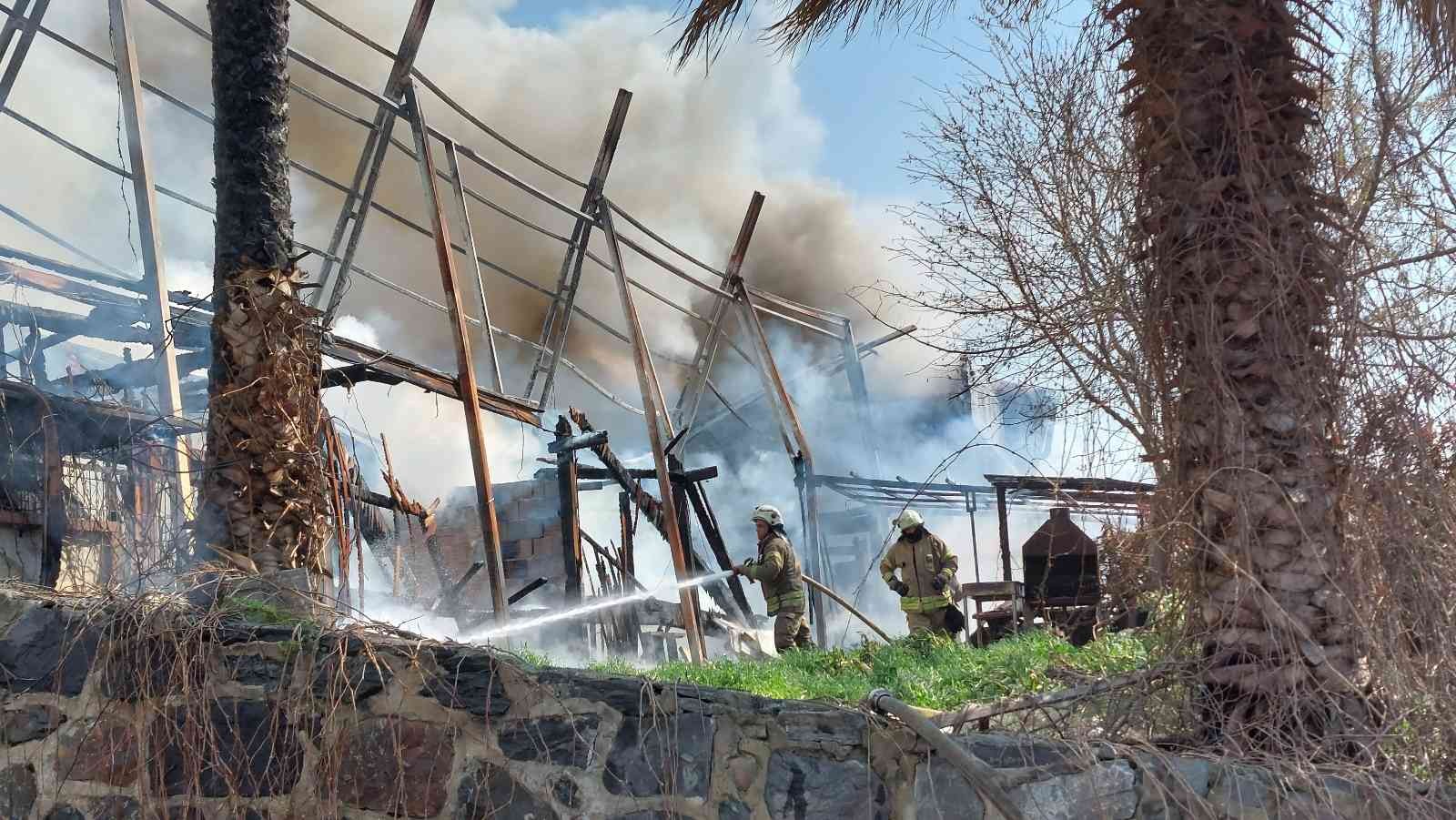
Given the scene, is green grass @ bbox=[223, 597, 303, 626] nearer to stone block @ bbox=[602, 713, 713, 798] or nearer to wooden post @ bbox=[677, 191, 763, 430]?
stone block @ bbox=[602, 713, 713, 798]

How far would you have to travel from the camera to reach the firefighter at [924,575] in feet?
33.5

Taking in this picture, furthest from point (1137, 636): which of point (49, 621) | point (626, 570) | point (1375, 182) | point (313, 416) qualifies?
point (626, 570)

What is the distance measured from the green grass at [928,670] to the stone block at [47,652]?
210 cm

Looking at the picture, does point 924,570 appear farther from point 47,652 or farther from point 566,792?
point 47,652

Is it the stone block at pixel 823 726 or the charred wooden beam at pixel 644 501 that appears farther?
the charred wooden beam at pixel 644 501

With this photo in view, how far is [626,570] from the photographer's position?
1234 centimetres

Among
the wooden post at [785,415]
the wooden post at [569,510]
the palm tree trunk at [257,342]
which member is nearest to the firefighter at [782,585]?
the wooden post at [569,510]

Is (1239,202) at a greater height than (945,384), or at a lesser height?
lesser

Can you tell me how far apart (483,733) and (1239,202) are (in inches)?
130

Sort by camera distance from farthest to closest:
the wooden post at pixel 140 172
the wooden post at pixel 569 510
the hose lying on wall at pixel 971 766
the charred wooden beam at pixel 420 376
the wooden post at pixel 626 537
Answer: the wooden post at pixel 626 537 < the wooden post at pixel 569 510 < the charred wooden beam at pixel 420 376 < the wooden post at pixel 140 172 < the hose lying on wall at pixel 971 766

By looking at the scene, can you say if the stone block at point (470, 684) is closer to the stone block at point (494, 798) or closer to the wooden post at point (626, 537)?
the stone block at point (494, 798)

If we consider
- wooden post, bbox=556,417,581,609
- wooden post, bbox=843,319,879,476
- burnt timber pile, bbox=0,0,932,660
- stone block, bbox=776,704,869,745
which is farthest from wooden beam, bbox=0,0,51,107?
wooden post, bbox=843,319,879,476

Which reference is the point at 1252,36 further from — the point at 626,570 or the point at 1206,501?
the point at 626,570

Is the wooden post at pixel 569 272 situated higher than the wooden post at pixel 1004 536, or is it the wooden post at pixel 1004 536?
the wooden post at pixel 569 272
